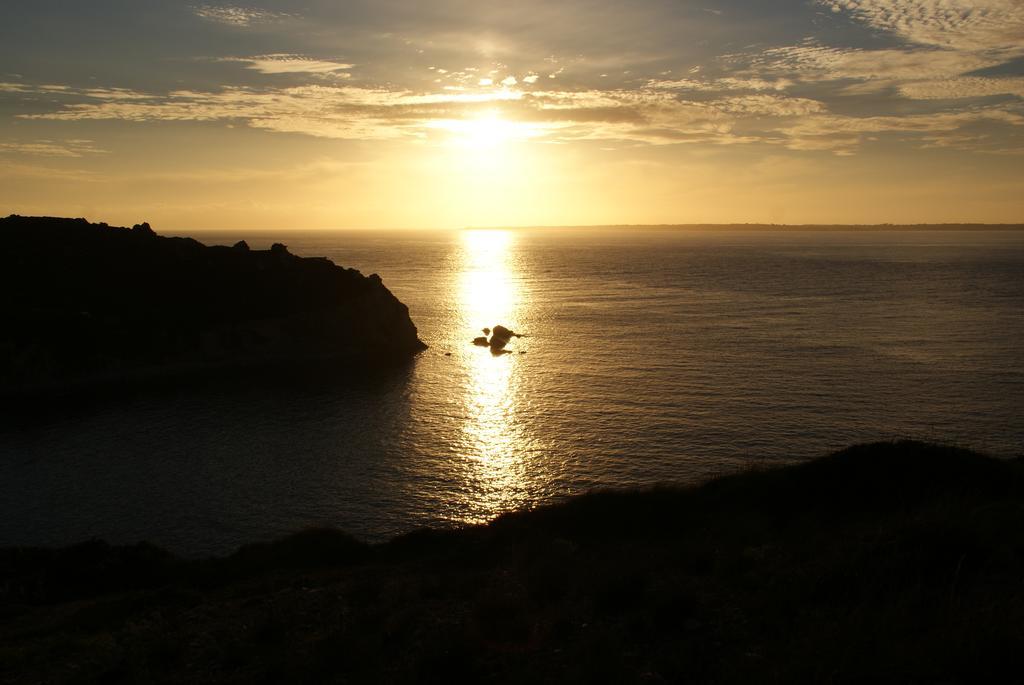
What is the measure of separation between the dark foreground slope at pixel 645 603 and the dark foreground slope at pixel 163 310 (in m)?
60.1

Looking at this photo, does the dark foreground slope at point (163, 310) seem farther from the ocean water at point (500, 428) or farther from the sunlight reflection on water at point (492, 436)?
the sunlight reflection on water at point (492, 436)

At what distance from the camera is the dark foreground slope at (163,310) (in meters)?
78.2

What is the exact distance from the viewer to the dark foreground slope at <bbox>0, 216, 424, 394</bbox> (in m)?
78.2

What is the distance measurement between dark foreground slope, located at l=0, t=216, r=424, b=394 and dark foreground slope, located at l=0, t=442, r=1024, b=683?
60.1m

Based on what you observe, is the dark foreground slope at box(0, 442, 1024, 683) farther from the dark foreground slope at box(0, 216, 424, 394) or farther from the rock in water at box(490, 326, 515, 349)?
the rock in water at box(490, 326, 515, 349)

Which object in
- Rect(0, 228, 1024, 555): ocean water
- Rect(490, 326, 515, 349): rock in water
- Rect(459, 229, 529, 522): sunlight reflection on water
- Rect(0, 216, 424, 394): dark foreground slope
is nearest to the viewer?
Rect(0, 228, 1024, 555): ocean water

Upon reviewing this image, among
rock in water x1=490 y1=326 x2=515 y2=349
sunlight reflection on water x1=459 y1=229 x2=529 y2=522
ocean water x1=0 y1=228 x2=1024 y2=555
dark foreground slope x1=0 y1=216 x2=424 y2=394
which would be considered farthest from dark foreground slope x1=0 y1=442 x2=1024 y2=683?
rock in water x1=490 y1=326 x2=515 y2=349

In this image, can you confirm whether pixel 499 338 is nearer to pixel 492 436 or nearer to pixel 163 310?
pixel 492 436

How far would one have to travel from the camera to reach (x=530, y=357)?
8531cm

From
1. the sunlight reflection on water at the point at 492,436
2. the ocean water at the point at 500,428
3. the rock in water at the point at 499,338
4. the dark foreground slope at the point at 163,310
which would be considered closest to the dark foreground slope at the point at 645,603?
the ocean water at the point at 500,428

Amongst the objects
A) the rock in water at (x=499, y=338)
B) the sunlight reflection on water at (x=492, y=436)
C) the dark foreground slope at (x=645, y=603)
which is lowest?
the sunlight reflection on water at (x=492, y=436)

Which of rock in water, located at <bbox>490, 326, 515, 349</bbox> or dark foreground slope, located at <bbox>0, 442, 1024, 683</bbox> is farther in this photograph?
rock in water, located at <bbox>490, 326, 515, 349</bbox>

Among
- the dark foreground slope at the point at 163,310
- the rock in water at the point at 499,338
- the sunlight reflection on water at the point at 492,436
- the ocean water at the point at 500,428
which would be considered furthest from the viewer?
the rock in water at the point at 499,338

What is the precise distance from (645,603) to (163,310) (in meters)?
92.0
